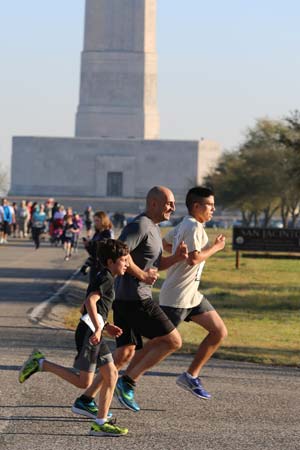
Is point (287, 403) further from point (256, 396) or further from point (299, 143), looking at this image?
point (299, 143)

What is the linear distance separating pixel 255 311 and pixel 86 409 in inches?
489

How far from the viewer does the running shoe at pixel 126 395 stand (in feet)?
33.5

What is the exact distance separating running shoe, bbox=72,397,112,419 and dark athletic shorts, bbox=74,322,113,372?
24 centimetres

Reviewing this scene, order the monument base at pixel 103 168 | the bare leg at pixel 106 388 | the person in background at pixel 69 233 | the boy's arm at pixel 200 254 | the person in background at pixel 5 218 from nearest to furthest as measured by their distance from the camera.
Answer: the bare leg at pixel 106 388
the boy's arm at pixel 200 254
the person in background at pixel 69 233
the person in background at pixel 5 218
the monument base at pixel 103 168

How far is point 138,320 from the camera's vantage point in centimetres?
1051

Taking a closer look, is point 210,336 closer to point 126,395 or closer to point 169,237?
point 169,237

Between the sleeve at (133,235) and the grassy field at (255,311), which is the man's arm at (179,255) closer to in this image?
the sleeve at (133,235)

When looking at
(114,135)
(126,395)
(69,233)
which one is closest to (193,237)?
(126,395)

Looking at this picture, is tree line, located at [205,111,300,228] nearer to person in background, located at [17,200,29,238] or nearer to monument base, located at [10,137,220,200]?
person in background, located at [17,200,29,238]

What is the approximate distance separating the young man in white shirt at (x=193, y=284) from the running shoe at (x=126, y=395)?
27.1 inches

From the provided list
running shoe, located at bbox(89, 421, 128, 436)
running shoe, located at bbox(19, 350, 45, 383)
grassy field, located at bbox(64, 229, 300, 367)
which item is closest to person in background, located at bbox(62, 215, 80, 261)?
grassy field, located at bbox(64, 229, 300, 367)

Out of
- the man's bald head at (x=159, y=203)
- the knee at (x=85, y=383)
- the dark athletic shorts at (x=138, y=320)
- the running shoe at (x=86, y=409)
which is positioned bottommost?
the running shoe at (x=86, y=409)

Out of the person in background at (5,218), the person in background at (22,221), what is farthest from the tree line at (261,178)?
the person in background at (5,218)

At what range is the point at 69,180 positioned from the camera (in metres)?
126
